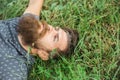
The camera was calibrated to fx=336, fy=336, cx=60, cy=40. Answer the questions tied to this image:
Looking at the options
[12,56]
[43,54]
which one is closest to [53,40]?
[43,54]

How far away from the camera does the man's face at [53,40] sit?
2.81 m

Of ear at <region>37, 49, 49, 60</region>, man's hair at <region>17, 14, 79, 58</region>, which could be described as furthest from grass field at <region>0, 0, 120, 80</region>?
man's hair at <region>17, 14, 79, 58</region>

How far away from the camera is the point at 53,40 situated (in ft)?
9.25

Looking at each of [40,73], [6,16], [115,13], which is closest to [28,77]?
[40,73]

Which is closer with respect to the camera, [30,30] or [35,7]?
[30,30]

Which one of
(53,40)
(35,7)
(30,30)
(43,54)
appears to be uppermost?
(35,7)

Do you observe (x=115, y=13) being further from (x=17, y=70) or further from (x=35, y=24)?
(x=17, y=70)

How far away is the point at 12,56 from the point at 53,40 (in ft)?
1.20

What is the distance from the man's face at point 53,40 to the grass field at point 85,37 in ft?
0.46

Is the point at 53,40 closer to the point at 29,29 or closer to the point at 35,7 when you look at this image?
the point at 29,29

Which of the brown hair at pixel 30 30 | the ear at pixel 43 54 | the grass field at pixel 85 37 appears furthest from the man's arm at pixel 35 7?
the ear at pixel 43 54

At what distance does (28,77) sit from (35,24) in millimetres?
499

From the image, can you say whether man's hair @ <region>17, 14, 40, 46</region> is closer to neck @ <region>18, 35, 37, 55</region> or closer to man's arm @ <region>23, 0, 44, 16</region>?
neck @ <region>18, 35, 37, 55</region>

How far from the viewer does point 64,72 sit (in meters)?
2.95
